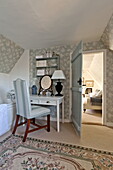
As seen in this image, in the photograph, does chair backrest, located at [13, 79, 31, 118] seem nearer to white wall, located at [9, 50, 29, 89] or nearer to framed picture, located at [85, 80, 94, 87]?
white wall, located at [9, 50, 29, 89]

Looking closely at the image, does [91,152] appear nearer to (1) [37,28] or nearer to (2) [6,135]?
(2) [6,135]

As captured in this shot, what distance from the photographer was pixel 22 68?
11.1ft

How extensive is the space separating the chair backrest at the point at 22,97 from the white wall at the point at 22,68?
4.04 feet

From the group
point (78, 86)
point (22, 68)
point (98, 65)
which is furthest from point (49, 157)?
point (98, 65)

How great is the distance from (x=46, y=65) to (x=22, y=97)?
55.2 inches

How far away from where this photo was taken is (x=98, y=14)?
1842 mm

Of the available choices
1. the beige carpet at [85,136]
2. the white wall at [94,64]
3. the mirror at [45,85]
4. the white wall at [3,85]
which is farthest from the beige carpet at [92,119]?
the white wall at [3,85]

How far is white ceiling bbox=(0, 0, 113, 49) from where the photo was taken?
1.58 metres

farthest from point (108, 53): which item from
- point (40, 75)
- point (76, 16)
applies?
point (40, 75)

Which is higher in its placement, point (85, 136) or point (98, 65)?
point (98, 65)

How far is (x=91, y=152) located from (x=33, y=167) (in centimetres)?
90

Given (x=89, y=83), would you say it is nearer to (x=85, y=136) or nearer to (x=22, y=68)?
(x=22, y=68)

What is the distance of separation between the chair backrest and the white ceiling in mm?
1090

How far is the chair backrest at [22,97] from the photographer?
2.04 metres
